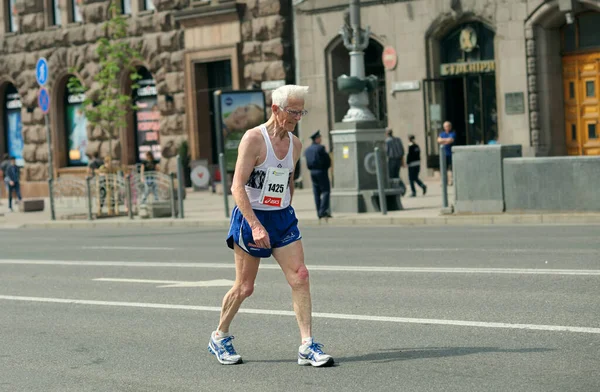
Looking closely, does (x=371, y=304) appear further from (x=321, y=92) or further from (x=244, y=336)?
(x=321, y=92)

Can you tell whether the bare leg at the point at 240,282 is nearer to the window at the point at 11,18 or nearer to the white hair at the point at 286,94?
the white hair at the point at 286,94

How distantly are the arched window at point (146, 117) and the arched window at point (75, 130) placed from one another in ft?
7.66

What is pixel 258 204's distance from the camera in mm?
8188

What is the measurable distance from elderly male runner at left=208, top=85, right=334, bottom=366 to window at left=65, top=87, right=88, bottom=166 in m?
35.6

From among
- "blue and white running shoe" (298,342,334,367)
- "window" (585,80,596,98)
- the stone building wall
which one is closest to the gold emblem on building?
"window" (585,80,596,98)

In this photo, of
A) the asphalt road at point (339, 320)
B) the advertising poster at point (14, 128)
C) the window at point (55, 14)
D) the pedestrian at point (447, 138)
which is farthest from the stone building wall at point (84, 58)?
the asphalt road at point (339, 320)

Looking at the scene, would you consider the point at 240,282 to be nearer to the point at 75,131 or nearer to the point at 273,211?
the point at 273,211

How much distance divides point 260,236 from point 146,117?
111 feet

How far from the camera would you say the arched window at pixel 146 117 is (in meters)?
41.0

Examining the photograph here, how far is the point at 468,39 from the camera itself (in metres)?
32.6

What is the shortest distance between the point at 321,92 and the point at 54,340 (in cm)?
2644

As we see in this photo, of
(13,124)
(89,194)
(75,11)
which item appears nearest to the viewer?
(89,194)

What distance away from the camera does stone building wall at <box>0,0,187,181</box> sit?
39.7 metres

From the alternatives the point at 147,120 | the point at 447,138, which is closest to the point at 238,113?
the point at 447,138
